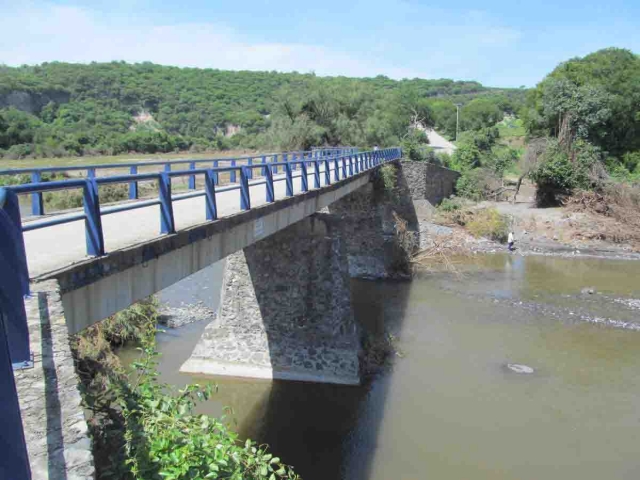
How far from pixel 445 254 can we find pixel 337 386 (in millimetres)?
15793

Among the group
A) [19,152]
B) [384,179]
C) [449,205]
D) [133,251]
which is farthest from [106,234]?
[19,152]

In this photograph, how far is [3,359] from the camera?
8.48ft

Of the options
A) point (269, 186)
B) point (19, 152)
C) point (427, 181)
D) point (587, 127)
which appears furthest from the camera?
point (19, 152)

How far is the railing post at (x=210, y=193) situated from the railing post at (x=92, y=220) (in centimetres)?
248

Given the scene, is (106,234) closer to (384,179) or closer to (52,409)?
(52,409)

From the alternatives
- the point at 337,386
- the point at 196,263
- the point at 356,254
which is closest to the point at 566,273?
A: the point at 356,254

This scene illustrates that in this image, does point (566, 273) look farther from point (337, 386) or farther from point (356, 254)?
point (337, 386)

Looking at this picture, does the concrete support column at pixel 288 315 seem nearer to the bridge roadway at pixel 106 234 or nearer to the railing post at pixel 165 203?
the bridge roadway at pixel 106 234

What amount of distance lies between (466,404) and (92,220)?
34.1ft

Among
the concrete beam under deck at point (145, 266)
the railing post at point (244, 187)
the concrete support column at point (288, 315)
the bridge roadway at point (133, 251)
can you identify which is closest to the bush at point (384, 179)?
the concrete support column at point (288, 315)

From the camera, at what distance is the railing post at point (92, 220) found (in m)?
5.50

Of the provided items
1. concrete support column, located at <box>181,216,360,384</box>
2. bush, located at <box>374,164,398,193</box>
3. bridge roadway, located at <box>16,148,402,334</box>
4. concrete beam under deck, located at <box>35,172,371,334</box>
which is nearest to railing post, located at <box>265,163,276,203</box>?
bridge roadway, located at <box>16,148,402,334</box>

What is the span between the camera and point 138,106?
4464 inches

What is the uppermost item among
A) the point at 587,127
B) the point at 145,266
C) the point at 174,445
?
the point at 587,127
